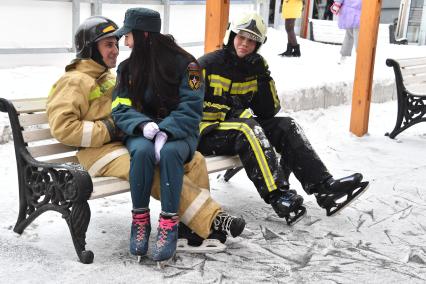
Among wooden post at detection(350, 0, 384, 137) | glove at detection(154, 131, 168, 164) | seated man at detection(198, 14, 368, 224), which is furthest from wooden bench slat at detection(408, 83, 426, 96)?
glove at detection(154, 131, 168, 164)

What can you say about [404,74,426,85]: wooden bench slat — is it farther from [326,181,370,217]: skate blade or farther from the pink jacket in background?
the pink jacket in background

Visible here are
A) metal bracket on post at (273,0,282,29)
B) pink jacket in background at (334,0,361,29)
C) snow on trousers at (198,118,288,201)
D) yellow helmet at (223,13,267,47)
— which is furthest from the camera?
metal bracket on post at (273,0,282,29)

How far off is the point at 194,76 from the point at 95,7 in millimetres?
5060

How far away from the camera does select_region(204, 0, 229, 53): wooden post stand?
583 cm

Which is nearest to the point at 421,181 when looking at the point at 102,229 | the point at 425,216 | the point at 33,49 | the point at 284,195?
the point at 425,216

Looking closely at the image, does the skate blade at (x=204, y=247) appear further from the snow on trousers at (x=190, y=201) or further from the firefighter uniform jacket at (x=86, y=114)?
the firefighter uniform jacket at (x=86, y=114)

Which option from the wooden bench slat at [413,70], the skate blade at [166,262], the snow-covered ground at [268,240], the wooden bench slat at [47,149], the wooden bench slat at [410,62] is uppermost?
the wooden bench slat at [410,62]

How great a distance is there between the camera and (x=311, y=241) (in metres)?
3.80

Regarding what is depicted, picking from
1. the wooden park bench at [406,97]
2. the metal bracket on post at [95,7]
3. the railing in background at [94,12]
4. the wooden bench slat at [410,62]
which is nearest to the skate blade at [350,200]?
the wooden park bench at [406,97]

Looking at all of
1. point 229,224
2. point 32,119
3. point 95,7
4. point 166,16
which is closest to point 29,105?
point 32,119

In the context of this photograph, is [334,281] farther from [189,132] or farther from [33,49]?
[33,49]

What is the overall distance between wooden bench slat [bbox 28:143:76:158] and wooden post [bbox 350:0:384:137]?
3.93 m

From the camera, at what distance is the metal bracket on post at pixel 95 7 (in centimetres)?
818

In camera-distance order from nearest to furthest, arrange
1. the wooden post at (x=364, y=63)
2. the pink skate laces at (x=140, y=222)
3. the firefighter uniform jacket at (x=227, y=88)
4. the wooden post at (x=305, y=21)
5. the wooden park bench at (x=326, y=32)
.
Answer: the pink skate laces at (x=140, y=222) → the firefighter uniform jacket at (x=227, y=88) → the wooden post at (x=364, y=63) → the wooden park bench at (x=326, y=32) → the wooden post at (x=305, y=21)
